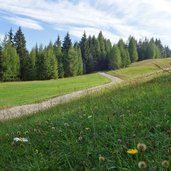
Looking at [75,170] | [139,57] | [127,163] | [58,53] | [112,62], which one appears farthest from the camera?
[139,57]

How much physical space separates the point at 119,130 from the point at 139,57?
430 ft

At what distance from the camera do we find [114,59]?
10388cm

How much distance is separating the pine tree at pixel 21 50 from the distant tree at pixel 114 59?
3508 centimetres

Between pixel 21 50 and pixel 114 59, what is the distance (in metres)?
38.1

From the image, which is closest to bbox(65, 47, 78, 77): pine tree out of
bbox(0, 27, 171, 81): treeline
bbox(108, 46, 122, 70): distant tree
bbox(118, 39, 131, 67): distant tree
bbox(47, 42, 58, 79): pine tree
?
bbox(0, 27, 171, 81): treeline

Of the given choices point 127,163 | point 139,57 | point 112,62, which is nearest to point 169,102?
point 127,163

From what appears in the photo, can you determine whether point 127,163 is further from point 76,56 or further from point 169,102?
point 76,56

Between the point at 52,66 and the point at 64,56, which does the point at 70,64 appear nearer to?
the point at 64,56

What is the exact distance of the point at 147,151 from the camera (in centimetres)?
271

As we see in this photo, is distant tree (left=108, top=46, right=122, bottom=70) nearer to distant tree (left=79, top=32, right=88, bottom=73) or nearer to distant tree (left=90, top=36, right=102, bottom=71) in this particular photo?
distant tree (left=90, top=36, right=102, bottom=71)

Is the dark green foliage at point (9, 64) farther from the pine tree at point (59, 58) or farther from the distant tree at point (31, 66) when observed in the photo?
the pine tree at point (59, 58)

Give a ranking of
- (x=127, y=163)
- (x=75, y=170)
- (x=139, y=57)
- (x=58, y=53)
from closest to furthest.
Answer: (x=127, y=163), (x=75, y=170), (x=58, y=53), (x=139, y=57)

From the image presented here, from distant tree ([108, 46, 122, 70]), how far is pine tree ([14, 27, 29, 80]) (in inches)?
1381

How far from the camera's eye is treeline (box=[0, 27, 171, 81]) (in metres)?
68.2
